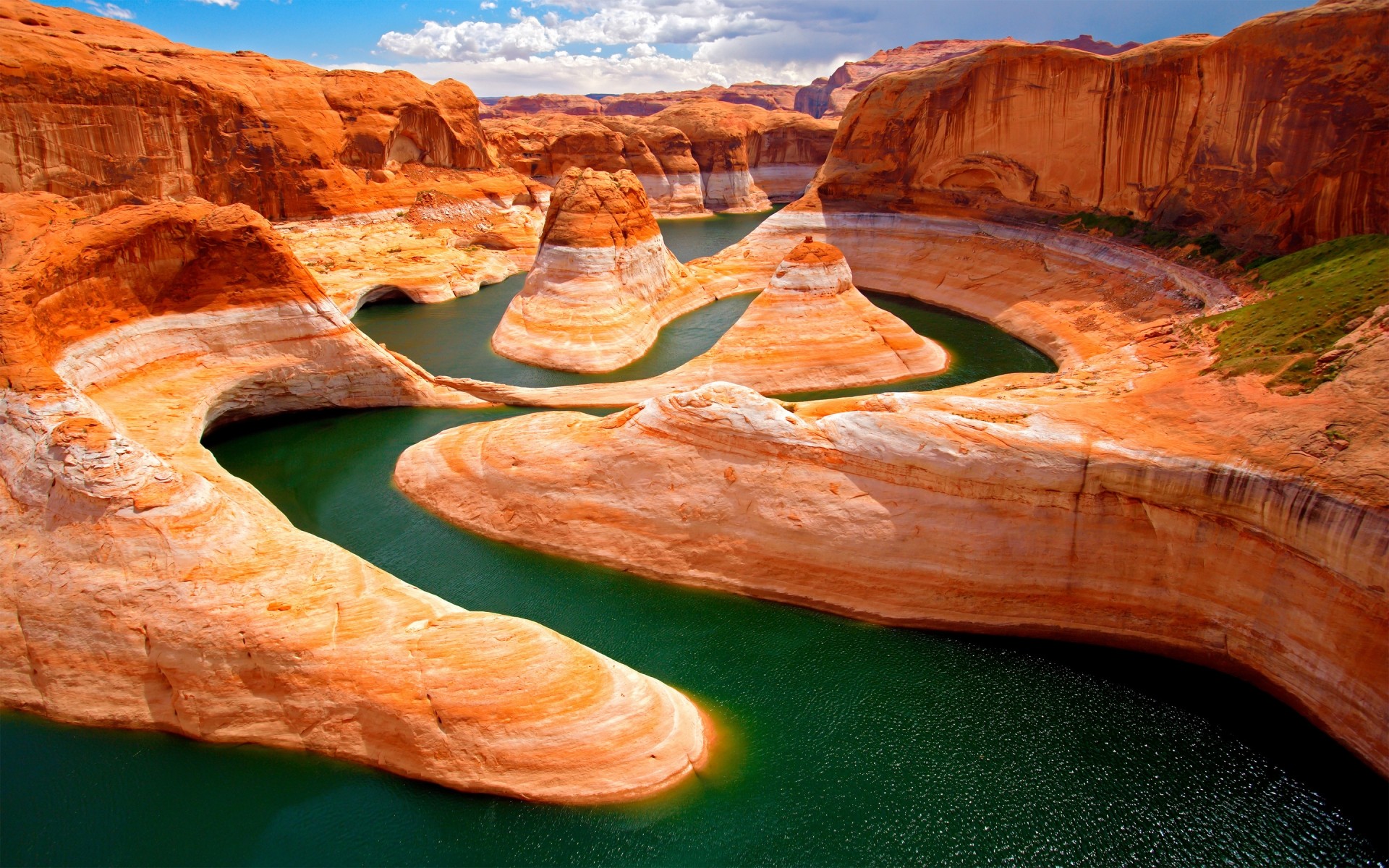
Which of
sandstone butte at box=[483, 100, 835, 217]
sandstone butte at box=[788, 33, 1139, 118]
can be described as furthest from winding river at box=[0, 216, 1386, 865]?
sandstone butte at box=[788, 33, 1139, 118]

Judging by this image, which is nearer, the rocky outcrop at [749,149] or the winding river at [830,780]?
the winding river at [830,780]

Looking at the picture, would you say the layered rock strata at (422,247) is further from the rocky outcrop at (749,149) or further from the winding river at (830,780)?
the winding river at (830,780)

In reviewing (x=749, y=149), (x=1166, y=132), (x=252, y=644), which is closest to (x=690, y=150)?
(x=749, y=149)

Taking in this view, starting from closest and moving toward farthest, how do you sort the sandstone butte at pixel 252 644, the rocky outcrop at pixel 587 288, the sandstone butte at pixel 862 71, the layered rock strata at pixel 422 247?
the sandstone butte at pixel 252 644
the rocky outcrop at pixel 587 288
the layered rock strata at pixel 422 247
the sandstone butte at pixel 862 71

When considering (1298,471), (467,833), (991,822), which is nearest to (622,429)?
(467,833)

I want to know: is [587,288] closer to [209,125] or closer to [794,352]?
[794,352]

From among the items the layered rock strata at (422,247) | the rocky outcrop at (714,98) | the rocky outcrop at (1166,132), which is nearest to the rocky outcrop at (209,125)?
the layered rock strata at (422,247)

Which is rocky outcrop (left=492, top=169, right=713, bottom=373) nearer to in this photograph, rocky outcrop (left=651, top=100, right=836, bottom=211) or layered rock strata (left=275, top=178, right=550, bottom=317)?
layered rock strata (left=275, top=178, right=550, bottom=317)
